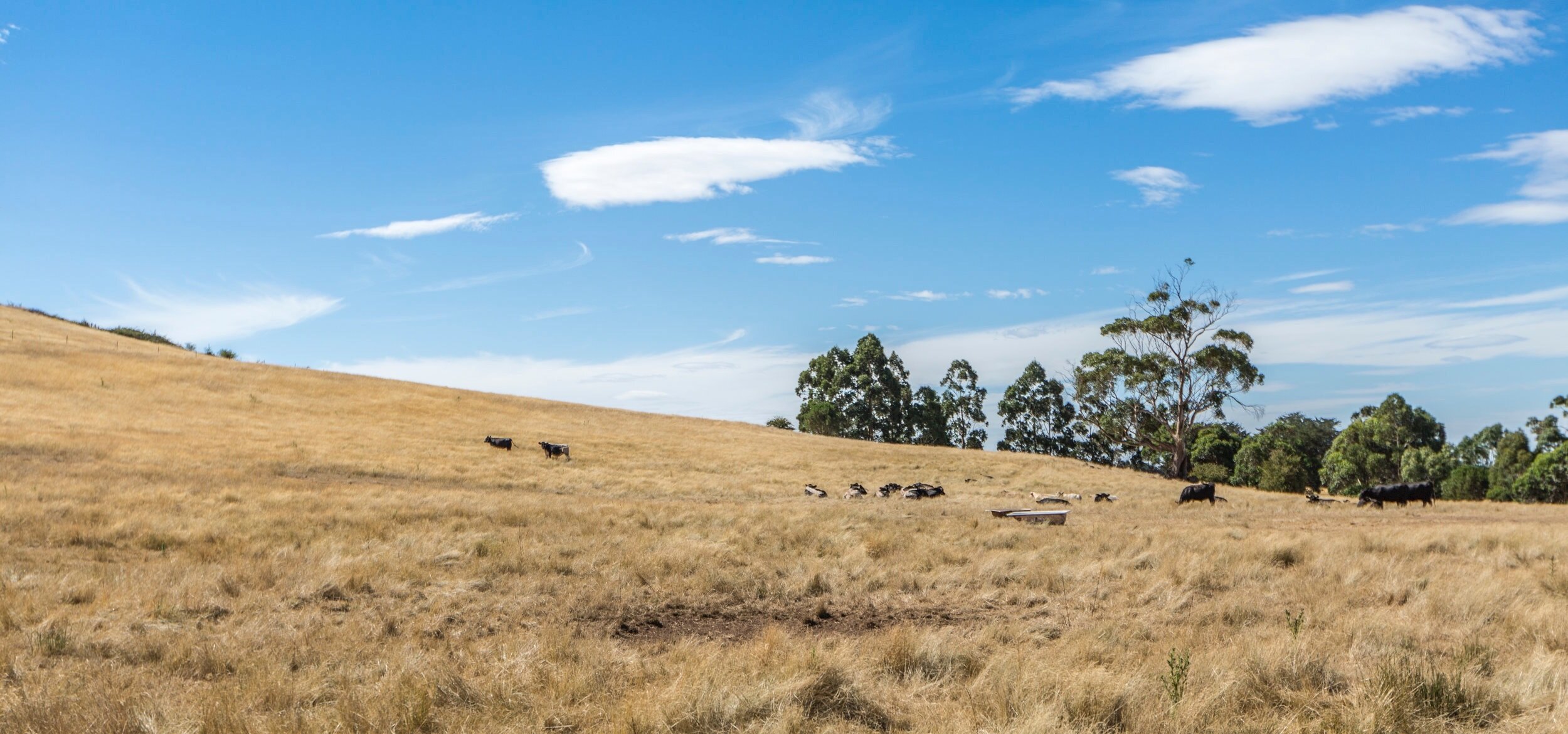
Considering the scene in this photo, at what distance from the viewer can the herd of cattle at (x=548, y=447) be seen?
147 ft

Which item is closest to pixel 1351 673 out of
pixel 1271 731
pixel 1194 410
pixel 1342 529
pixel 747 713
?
pixel 1271 731

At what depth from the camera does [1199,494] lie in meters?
35.5

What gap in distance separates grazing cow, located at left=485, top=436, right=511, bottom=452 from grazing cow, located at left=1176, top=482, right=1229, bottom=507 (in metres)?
31.3

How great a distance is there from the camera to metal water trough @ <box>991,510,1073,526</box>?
22984 mm

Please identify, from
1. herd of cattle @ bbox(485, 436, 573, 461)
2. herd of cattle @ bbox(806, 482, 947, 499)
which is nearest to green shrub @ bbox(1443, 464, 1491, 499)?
herd of cattle @ bbox(806, 482, 947, 499)

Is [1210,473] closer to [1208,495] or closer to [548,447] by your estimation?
[1208,495]

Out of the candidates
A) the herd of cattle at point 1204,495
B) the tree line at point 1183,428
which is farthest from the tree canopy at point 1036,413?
the herd of cattle at point 1204,495

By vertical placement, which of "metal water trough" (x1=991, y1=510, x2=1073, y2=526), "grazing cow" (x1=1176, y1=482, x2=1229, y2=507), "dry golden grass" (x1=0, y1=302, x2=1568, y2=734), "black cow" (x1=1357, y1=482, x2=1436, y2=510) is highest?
"black cow" (x1=1357, y1=482, x2=1436, y2=510)

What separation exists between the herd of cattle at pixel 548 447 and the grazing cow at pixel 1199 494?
27.9 m

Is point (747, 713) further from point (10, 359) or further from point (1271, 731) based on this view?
point (10, 359)

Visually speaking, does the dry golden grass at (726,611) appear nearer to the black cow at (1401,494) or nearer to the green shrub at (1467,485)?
the black cow at (1401,494)

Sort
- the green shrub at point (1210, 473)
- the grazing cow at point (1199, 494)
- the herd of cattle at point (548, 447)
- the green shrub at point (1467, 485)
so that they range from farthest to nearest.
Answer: the green shrub at point (1210, 473) → the green shrub at point (1467, 485) → the herd of cattle at point (548, 447) → the grazing cow at point (1199, 494)

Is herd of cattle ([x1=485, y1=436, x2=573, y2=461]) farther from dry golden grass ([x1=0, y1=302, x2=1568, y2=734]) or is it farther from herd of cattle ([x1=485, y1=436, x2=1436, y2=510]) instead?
herd of cattle ([x1=485, y1=436, x2=1436, y2=510])

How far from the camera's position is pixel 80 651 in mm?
9961
